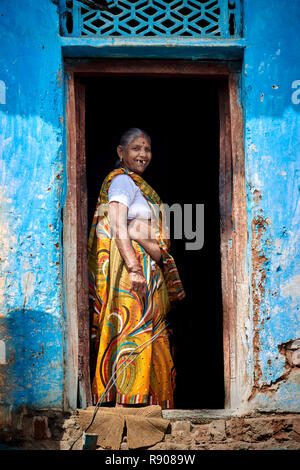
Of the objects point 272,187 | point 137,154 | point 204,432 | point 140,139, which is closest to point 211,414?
point 204,432

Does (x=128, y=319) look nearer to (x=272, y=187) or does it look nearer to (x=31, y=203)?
(x=31, y=203)

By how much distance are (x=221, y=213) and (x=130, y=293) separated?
2.69 feet

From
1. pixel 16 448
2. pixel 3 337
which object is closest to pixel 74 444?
pixel 16 448

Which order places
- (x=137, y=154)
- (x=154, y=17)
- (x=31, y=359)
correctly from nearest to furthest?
(x=31, y=359)
(x=154, y=17)
(x=137, y=154)

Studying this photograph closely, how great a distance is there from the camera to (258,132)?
14.1ft

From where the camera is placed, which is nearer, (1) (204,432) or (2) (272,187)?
(1) (204,432)

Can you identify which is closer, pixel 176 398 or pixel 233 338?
pixel 233 338

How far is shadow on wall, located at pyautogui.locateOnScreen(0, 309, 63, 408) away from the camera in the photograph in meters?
4.07

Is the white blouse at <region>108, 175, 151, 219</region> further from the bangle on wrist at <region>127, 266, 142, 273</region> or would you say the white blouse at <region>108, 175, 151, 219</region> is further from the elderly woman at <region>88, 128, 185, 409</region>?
the bangle on wrist at <region>127, 266, 142, 273</region>

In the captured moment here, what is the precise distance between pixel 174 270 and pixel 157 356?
2.08 ft

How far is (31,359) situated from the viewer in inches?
161

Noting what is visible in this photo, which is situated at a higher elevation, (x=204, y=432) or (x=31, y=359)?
(x=31, y=359)
